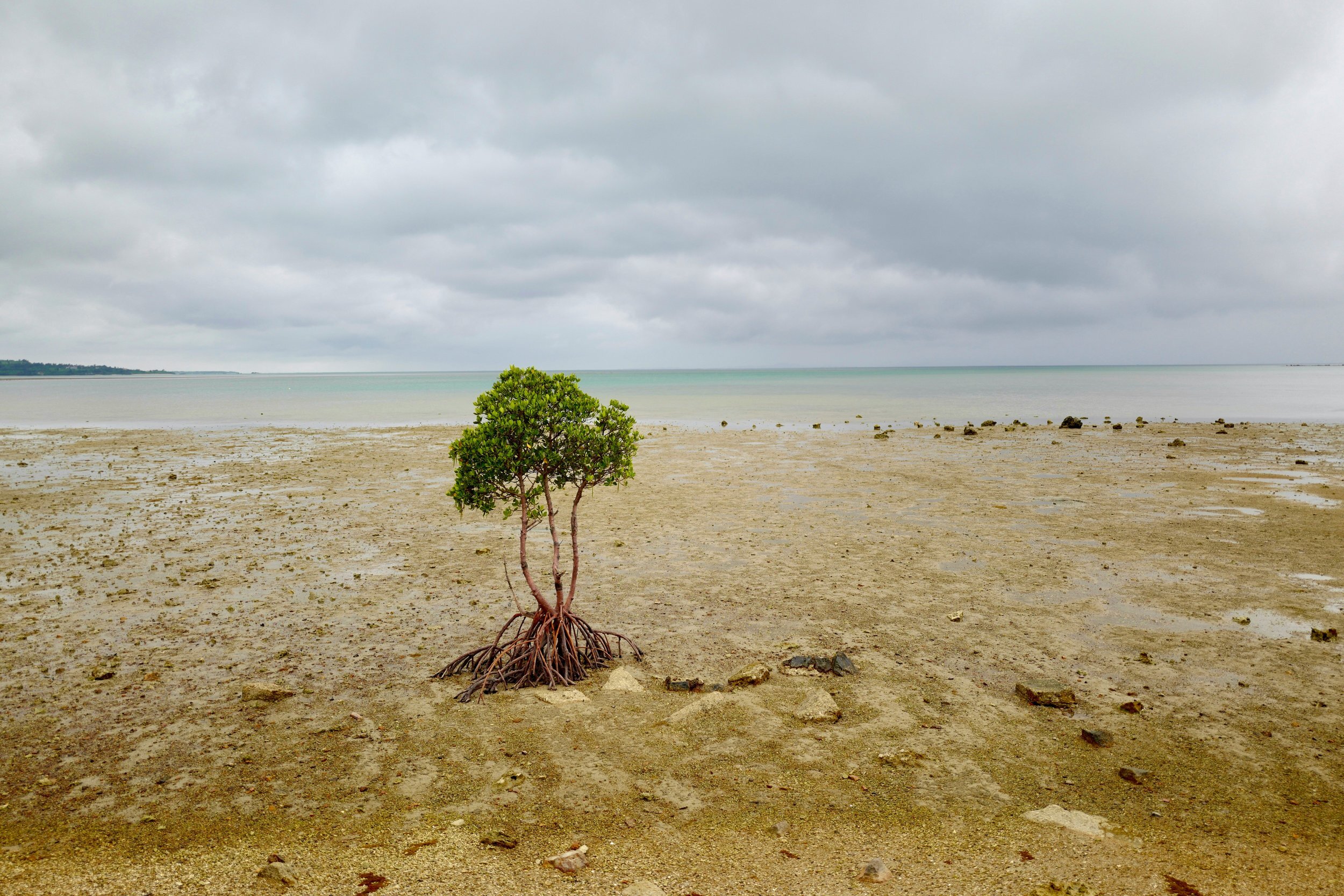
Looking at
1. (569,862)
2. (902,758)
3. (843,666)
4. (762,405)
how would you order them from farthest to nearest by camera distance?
(762,405), (843,666), (902,758), (569,862)

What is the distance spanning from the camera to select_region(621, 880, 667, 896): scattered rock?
518 cm

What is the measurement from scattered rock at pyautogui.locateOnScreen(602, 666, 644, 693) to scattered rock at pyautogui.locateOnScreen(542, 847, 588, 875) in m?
3.09

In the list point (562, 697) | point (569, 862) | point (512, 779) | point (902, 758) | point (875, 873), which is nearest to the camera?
point (875, 873)

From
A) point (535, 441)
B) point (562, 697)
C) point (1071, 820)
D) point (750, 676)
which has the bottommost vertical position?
point (1071, 820)

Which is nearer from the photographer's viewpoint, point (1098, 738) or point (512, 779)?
point (512, 779)

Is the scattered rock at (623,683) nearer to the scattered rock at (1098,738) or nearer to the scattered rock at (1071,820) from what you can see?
the scattered rock at (1071,820)

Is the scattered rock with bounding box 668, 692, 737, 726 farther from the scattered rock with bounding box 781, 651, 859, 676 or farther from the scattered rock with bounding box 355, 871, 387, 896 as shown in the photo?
the scattered rock with bounding box 355, 871, 387, 896

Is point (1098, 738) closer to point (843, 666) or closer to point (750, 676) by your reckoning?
point (843, 666)

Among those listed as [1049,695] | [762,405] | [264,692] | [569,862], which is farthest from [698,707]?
[762,405]

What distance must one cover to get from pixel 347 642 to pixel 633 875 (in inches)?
251

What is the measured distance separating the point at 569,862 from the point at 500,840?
0.67 metres

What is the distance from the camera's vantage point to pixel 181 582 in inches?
508

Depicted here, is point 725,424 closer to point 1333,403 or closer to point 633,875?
point 633,875

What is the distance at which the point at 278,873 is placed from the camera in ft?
17.4
